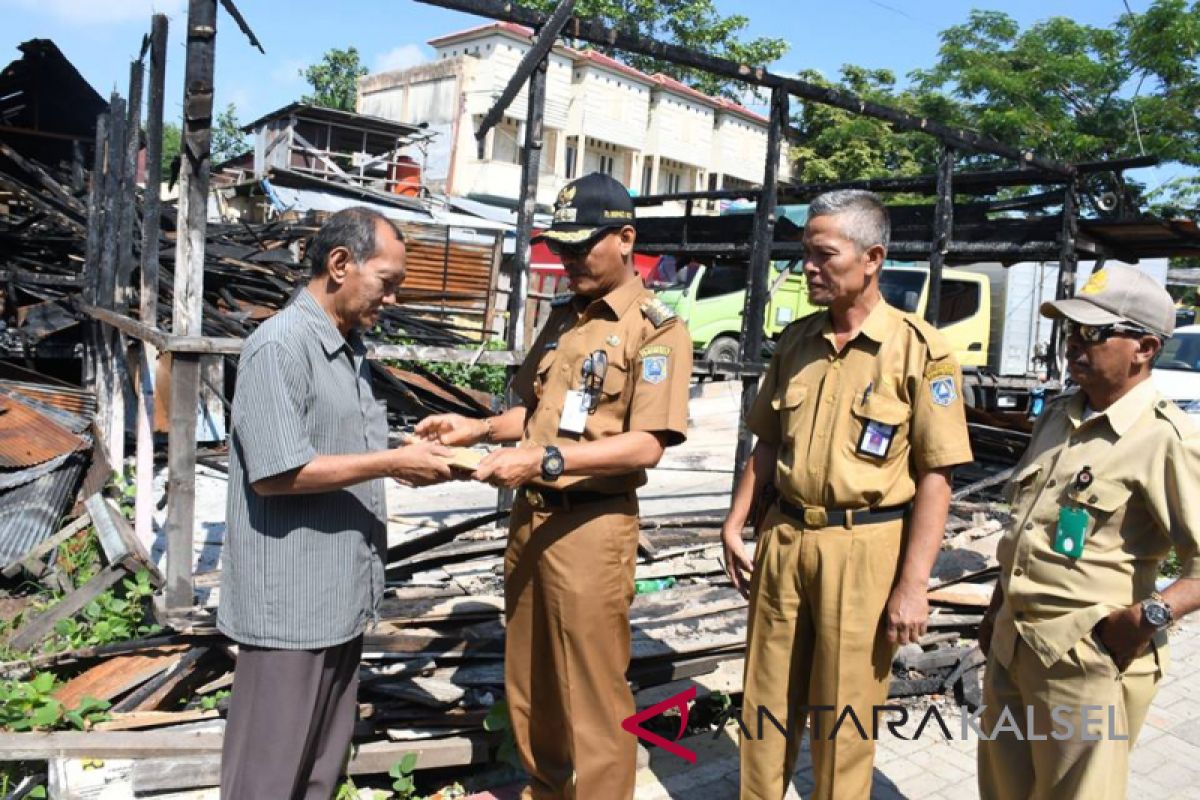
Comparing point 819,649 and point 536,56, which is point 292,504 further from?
point 536,56

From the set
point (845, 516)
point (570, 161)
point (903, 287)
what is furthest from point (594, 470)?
point (570, 161)

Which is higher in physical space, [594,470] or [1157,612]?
[594,470]

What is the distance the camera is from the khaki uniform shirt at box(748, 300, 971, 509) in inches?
109

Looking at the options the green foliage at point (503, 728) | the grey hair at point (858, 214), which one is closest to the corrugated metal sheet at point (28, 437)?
the green foliage at point (503, 728)

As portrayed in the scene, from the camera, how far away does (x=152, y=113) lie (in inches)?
180

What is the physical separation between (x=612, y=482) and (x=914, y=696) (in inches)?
96.7

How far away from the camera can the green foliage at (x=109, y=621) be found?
171 inches

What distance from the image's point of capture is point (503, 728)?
3.55 metres

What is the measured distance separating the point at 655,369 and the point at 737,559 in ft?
2.53

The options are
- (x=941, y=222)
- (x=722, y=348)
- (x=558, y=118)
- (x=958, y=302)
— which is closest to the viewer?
(x=941, y=222)

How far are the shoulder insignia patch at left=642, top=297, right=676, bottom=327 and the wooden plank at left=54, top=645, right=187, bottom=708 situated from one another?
2411 millimetres

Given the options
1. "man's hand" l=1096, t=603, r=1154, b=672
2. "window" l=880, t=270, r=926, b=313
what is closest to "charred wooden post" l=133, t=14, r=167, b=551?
"man's hand" l=1096, t=603, r=1154, b=672

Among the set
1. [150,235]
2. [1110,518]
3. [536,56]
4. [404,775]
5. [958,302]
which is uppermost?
[536,56]

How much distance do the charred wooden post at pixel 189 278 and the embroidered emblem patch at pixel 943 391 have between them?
275cm
